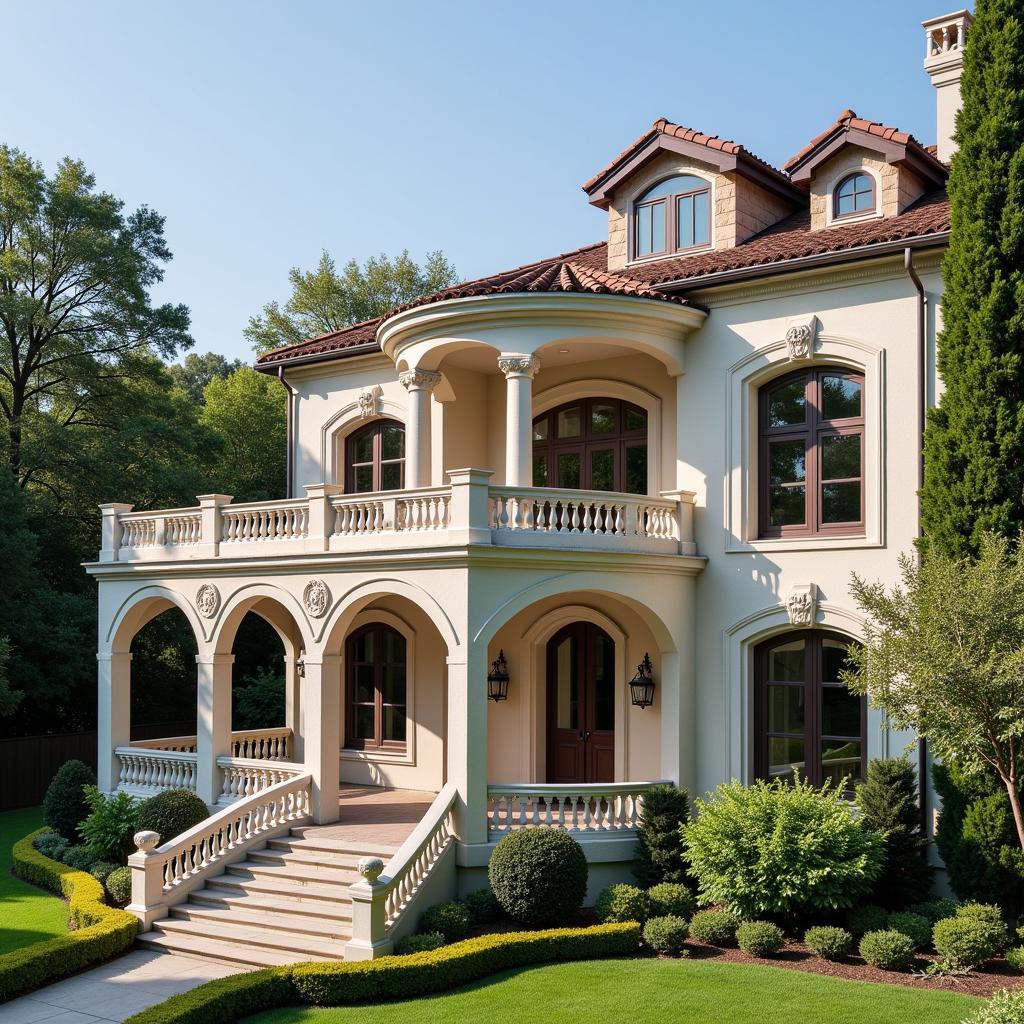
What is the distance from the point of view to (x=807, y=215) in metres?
20.8

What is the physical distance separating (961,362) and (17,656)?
22797mm

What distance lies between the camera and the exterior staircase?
15.1 m

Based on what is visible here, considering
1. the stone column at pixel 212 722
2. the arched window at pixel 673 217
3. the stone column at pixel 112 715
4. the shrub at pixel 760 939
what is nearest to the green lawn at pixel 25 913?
the stone column at pixel 112 715

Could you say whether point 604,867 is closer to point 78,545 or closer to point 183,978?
point 183,978

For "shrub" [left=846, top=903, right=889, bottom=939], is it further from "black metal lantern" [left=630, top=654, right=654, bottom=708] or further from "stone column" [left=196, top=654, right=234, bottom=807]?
"stone column" [left=196, top=654, right=234, bottom=807]

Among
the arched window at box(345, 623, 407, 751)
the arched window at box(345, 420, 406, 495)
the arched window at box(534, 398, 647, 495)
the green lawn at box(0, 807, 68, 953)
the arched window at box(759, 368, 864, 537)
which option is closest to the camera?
the green lawn at box(0, 807, 68, 953)

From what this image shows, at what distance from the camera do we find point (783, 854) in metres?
14.7

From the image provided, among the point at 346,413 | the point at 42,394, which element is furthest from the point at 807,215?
the point at 42,394

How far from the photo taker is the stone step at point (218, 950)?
1487 centimetres

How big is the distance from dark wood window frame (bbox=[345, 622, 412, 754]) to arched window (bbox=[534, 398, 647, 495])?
4.60m

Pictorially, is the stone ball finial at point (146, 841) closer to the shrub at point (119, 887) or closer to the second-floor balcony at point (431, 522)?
the shrub at point (119, 887)

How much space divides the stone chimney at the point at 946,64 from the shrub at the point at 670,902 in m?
13.2

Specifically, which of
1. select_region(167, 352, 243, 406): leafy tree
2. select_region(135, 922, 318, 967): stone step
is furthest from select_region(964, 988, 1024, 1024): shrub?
select_region(167, 352, 243, 406): leafy tree

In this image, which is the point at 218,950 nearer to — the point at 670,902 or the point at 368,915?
the point at 368,915
